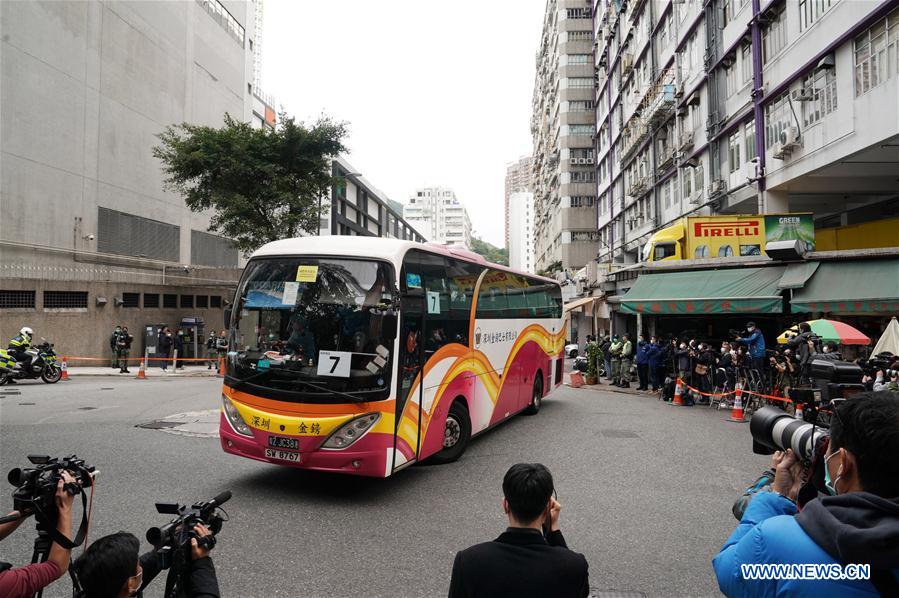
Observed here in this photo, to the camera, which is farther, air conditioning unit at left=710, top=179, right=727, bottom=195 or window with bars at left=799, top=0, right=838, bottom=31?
air conditioning unit at left=710, top=179, right=727, bottom=195

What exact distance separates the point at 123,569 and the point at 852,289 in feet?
54.9

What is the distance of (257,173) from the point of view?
25.8 meters

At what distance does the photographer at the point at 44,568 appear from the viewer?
227 centimetres

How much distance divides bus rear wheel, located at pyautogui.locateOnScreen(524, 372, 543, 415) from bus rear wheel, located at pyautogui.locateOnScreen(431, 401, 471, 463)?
4.13m

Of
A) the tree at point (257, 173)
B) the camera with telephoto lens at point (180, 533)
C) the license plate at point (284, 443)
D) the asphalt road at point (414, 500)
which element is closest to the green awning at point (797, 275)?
the asphalt road at point (414, 500)

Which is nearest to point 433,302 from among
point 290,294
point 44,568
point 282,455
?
point 290,294

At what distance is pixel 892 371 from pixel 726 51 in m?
16.6

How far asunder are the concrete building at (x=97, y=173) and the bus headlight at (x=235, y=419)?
19.9 metres

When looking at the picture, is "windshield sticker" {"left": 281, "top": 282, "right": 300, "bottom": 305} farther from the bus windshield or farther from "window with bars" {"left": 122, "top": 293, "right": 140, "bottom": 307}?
"window with bars" {"left": 122, "top": 293, "right": 140, "bottom": 307}

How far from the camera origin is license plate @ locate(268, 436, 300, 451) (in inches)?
234

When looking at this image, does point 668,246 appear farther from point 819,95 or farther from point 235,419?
point 235,419

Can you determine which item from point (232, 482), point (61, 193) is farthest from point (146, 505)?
point (61, 193)

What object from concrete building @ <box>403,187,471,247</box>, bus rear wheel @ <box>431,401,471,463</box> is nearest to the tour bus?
bus rear wheel @ <box>431,401,471,463</box>

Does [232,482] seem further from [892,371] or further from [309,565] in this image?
[892,371]
